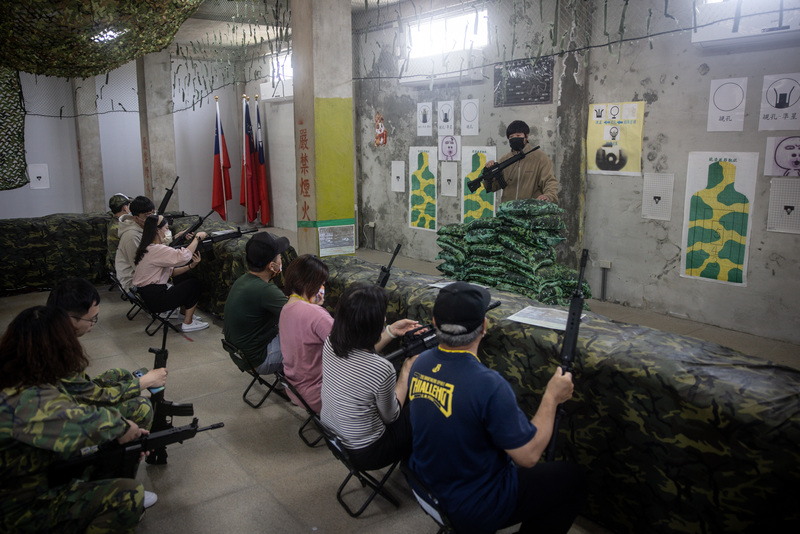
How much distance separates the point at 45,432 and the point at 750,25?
548 centimetres

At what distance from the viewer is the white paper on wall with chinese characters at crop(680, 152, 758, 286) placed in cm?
510

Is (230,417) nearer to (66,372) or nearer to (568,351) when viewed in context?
(66,372)

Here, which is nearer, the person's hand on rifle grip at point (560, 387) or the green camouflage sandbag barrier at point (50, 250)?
the person's hand on rifle grip at point (560, 387)

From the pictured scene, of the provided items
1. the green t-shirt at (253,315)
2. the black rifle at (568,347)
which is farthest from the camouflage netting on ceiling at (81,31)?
the black rifle at (568,347)

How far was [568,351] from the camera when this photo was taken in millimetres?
2406

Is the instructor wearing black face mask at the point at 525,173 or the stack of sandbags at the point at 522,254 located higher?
the instructor wearing black face mask at the point at 525,173

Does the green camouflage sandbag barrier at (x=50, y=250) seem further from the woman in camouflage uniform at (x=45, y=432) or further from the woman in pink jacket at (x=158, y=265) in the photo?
the woman in camouflage uniform at (x=45, y=432)

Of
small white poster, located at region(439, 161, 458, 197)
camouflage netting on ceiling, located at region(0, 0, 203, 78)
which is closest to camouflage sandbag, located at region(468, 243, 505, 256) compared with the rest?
camouflage netting on ceiling, located at region(0, 0, 203, 78)

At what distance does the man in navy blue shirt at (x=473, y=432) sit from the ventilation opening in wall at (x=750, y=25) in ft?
11.6

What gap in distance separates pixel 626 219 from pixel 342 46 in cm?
327

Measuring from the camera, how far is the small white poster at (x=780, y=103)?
469 cm

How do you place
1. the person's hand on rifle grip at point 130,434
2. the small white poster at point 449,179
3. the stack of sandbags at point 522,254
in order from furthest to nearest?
the small white poster at point 449,179, the stack of sandbags at point 522,254, the person's hand on rifle grip at point 130,434

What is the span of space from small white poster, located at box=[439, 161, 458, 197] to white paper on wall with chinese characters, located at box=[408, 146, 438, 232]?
0.18 meters

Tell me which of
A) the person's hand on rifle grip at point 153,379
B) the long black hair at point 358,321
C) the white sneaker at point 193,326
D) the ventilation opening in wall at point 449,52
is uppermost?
the ventilation opening in wall at point 449,52
